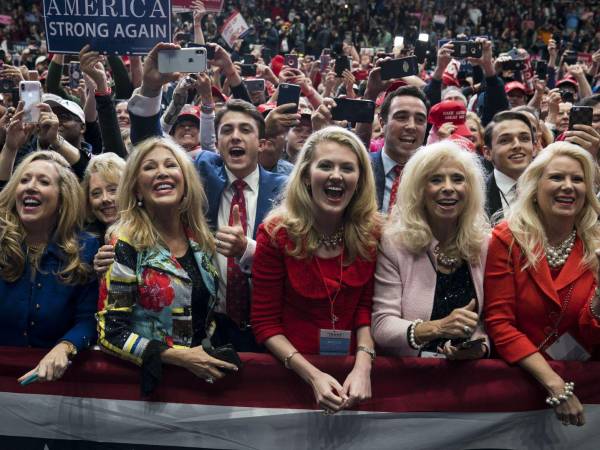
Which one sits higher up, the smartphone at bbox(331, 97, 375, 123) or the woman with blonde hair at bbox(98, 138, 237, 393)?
the smartphone at bbox(331, 97, 375, 123)

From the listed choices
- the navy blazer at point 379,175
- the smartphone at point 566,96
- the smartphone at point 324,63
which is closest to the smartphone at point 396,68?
the navy blazer at point 379,175

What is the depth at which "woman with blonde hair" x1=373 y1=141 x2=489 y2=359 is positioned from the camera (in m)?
3.13

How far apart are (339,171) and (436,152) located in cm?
39

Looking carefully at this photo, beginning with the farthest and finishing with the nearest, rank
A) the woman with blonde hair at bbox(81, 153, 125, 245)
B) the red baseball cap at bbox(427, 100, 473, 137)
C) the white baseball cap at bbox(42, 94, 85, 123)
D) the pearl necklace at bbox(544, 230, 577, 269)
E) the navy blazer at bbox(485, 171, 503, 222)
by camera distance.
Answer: the red baseball cap at bbox(427, 100, 473, 137) → the white baseball cap at bbox(42, 94, 85, 123) → the navy blazer at bbox(485, 171, 503, 222) → the woman with blonde hair at bbox(81, 153, 125, 245) → the pearl necklace at bbox(544, 230, 577, 269)

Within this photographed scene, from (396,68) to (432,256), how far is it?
6.76ft

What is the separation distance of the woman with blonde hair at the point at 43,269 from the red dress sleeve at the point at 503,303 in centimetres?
152

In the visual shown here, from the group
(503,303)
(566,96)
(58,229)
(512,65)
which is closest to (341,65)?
(512,65)

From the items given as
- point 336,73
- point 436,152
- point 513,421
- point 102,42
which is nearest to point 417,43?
point 336,73

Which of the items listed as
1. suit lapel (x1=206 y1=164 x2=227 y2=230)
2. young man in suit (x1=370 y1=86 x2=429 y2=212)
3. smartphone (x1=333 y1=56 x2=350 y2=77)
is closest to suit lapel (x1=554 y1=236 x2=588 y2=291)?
young man in suit (x1=370 y1=86 x2=429 y2=212)

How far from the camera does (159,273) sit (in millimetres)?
3119

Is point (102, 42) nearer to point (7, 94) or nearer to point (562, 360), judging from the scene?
point (7, 94)

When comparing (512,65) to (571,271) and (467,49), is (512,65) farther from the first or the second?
(571,271)

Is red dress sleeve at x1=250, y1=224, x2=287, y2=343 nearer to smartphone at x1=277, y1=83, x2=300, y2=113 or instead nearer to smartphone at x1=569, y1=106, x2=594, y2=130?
smartphone at x1=569, y1=106, x2=594, y2=130

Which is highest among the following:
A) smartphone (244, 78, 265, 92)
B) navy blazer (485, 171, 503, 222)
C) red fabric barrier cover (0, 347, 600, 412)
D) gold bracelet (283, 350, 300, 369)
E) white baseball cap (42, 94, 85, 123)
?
smartphone (244, 78, 265, 92)
